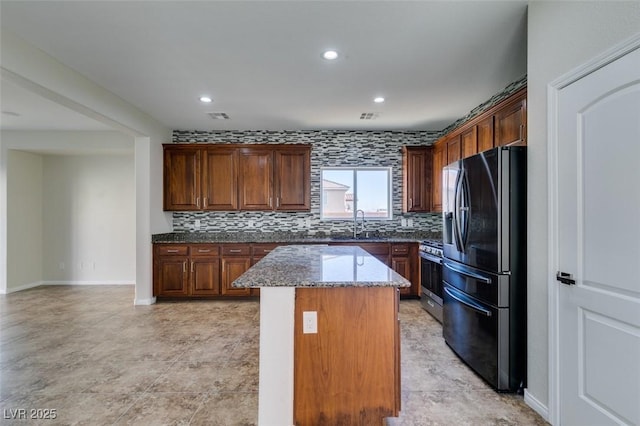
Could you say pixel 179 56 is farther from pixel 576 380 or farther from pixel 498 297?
pixel 576 380

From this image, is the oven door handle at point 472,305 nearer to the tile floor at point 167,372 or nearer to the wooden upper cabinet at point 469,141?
the tile floor at point 167,372

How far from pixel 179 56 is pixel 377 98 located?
7.04ft

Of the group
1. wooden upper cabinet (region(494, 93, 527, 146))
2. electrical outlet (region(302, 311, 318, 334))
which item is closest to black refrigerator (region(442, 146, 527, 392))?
wooden upper cabinet (region(494, 93, 527, 146))

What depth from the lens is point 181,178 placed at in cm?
496

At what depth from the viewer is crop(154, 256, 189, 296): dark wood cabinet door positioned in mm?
4621

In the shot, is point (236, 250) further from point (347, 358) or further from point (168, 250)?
point (347, 358)

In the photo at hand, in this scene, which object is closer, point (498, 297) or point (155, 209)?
Result: point (498, 297)

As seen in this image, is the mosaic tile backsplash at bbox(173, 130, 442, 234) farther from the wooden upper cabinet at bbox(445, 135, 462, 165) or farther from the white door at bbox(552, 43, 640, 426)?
the white door at bbox(552, 43, 640, 426)

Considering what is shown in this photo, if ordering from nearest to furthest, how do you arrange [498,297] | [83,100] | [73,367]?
[498,297] → [73,367] → [83,100]

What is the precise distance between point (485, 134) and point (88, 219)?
6.55 metres

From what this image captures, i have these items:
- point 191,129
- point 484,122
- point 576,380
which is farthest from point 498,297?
point 191,129

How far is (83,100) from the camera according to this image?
3160 millimetres

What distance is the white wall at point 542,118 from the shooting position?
1729 mm

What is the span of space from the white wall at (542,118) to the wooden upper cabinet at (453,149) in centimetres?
196
